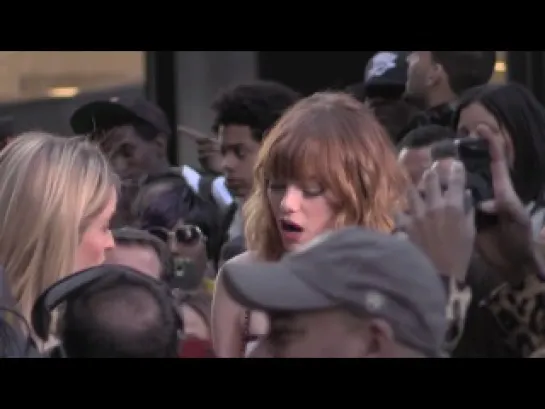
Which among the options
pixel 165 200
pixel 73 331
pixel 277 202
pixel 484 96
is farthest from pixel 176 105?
pixel 73 331

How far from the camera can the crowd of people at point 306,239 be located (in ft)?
7.32

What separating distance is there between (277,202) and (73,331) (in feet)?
2.22

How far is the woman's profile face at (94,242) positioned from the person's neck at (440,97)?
4.85 ft

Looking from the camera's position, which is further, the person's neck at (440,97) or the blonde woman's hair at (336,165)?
the person's neck at (440,97)

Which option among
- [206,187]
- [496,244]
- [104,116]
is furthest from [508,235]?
[104,116]

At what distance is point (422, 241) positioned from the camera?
2.82 metres

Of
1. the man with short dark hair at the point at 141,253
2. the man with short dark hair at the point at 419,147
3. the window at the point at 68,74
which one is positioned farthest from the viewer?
the window at the point at 68,74

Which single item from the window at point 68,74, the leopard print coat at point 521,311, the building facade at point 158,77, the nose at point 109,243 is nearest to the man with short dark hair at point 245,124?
the nose at point 109,243

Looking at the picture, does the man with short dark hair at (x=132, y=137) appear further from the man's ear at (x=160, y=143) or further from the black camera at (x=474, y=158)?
the black camera at (x=474, y=158)

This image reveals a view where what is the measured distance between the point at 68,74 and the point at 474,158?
3.20 m

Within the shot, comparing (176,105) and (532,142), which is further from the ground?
(532,142)
